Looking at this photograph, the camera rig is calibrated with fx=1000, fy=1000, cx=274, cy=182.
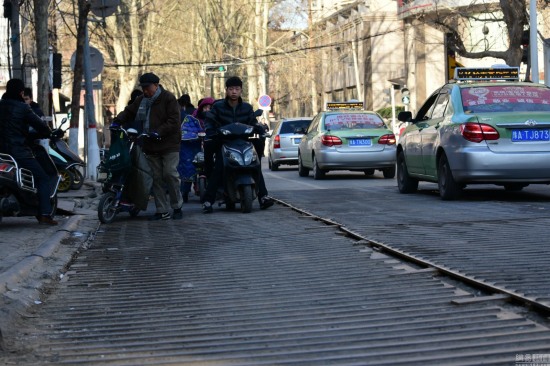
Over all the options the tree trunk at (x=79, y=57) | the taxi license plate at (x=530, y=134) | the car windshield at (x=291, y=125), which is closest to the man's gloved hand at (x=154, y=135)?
the taxi license plate at (x=530, y=134)

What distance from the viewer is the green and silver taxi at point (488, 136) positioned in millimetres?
12656

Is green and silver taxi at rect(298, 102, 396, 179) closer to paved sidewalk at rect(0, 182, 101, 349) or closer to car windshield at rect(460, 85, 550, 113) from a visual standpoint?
paved sidewalk at rect(0, 182, 101, 349)

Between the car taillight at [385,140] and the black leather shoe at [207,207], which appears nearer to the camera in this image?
the black leather shoe at [207,207]

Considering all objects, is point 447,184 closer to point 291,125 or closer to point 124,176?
point 124,176

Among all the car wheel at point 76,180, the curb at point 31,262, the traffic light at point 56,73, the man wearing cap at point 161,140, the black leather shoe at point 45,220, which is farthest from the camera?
the traffic light at point 56,73

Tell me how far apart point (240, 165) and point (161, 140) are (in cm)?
112

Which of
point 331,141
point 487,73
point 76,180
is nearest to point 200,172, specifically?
point 76,180

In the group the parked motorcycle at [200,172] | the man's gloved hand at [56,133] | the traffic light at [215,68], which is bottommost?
the parked motorcycle at [200,172]

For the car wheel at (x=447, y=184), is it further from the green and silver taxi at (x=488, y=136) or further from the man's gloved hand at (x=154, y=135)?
the man's gloved hand at (x=154, y=135)

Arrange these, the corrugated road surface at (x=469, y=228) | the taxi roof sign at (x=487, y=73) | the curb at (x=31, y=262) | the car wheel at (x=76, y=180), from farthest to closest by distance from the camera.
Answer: the car wheel at (x=76, y=180) → the taxi roof sign at (x=487, y=73) → the curb at (x=31, y=262) → the corrugated road surface at (x=469, y=228)

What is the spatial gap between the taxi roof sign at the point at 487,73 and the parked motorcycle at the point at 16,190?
8006 millimetres

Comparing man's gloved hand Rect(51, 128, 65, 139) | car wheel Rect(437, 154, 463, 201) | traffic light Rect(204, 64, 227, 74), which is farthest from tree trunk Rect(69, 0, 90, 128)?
traffic light Rect(204, 64, 227, 74)

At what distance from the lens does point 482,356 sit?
438 centimetres

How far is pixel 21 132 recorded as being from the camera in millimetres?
11133
